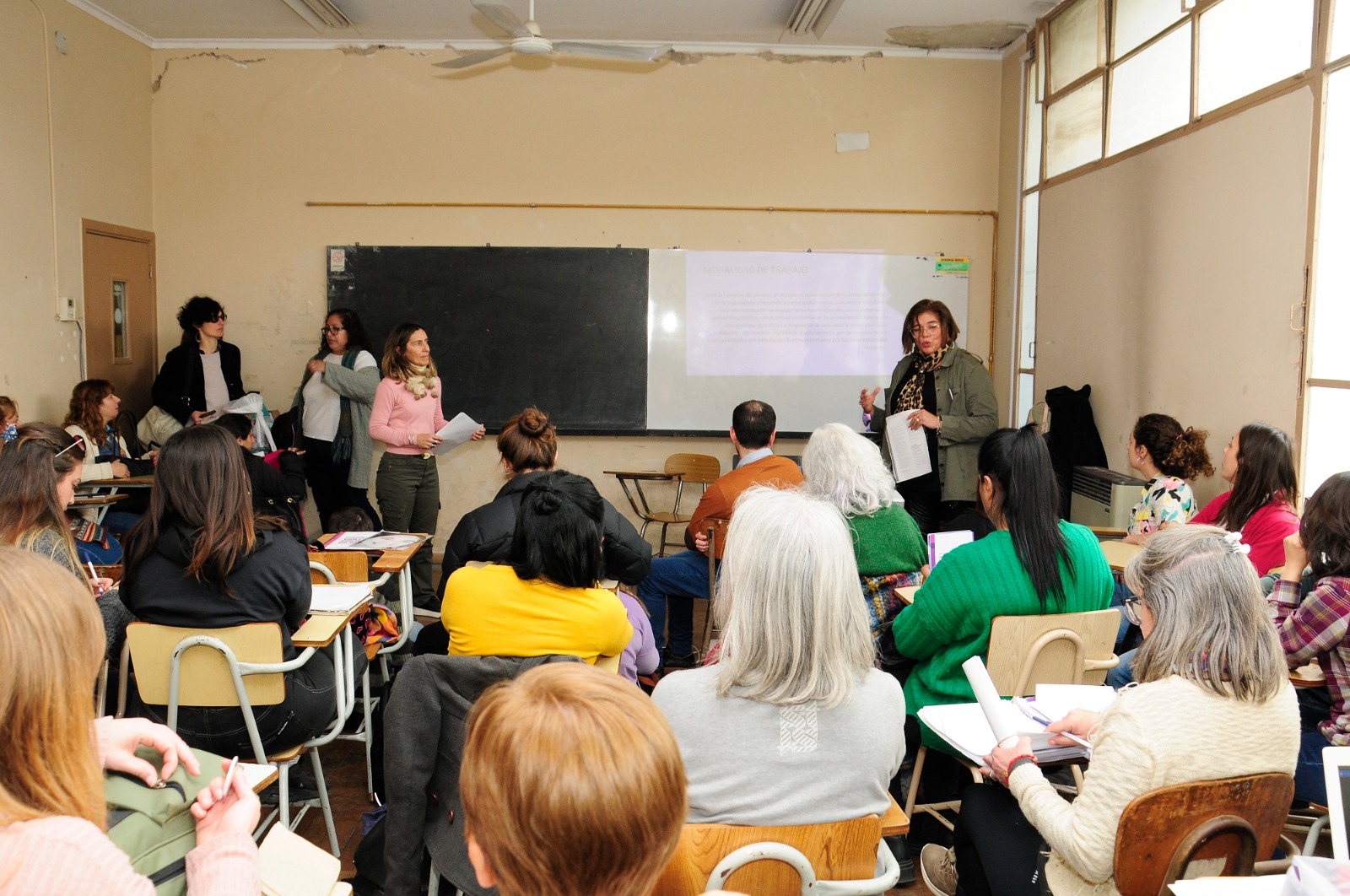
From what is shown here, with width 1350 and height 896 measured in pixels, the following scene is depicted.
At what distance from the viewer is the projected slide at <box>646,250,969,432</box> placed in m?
5.96

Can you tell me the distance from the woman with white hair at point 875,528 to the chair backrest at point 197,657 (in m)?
1.59

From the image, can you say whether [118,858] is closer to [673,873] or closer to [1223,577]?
[673,873]

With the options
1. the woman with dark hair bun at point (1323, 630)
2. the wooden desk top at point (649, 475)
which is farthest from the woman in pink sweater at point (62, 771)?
the wooden desk top at point (649, 475)

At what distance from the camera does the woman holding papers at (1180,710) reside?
4.81 ft

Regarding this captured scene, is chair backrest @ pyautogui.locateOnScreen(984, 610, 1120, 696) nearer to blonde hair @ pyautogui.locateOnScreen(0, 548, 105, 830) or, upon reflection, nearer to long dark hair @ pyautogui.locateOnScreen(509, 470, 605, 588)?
long dark hair @ pyautogui.locateOnScreen(509, 470, 605, 588)

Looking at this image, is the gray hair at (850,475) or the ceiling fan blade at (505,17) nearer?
the gray hair at (850,475)

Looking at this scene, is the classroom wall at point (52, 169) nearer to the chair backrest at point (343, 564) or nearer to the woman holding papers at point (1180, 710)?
the chair backrest at point (343, 564)

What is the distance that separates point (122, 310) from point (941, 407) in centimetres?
460

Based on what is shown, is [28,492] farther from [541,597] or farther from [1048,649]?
[1048,649]

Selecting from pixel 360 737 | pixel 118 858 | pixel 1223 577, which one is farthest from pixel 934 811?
pixel 118 858

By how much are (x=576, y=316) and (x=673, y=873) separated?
473cm

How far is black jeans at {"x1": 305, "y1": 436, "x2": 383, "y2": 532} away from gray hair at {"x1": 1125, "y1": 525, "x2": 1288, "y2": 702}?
179 inches

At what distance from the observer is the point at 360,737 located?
2.87 metres

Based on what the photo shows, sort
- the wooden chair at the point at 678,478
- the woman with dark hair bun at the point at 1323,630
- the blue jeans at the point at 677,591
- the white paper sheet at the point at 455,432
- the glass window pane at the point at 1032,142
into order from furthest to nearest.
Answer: the wooden chair at the point at 678,478
the glass window pane at the point at 1032,142
the white paper sheet at the point at 455,432
the blue jeans at the point at 677,591
the woman with dark hair bun at the point at 1323,630
